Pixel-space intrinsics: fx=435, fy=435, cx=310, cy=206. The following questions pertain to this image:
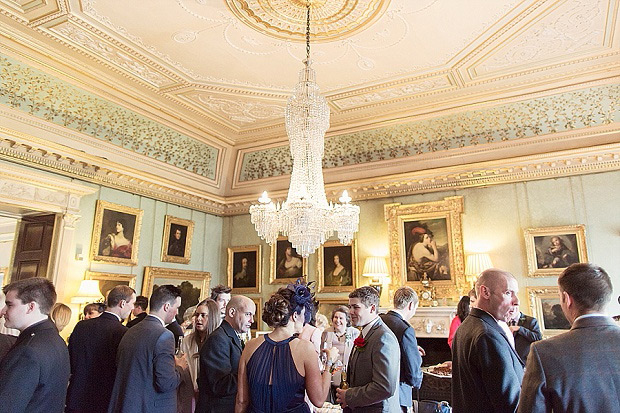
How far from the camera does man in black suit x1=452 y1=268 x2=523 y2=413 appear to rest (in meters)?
2.18

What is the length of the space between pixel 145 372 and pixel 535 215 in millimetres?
7197

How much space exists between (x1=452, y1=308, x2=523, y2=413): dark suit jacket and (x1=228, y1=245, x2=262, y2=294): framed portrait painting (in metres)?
8.25

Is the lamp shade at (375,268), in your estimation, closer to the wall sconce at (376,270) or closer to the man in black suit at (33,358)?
the wall sconce at (376,270)

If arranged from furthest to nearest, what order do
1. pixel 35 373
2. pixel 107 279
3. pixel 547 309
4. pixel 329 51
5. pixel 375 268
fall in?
pixel 375 268
pixel 107 279
pixel 547 309
pixel 329 51
pixel 35 373

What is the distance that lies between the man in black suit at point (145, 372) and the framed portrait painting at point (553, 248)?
6.67m

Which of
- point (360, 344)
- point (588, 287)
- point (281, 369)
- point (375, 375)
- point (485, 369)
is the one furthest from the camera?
point (360, 344)

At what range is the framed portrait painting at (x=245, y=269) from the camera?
34.2 feet

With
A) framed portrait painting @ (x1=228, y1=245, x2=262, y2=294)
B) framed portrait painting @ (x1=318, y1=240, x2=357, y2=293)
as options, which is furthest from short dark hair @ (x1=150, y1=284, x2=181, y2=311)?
framed portrait painting @ (x1=228, y1=245, x2=262, y2=294)

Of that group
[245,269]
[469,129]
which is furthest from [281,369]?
[245,269]

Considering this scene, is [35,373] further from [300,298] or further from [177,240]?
[177,240]

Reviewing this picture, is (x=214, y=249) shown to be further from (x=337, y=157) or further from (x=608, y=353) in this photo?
(x=608, y=353)

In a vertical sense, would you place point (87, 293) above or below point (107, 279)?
below

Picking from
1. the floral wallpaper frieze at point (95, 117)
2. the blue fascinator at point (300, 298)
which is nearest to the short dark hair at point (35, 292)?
the blue fascinator at point (300, 298)

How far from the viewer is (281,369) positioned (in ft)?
8.20
